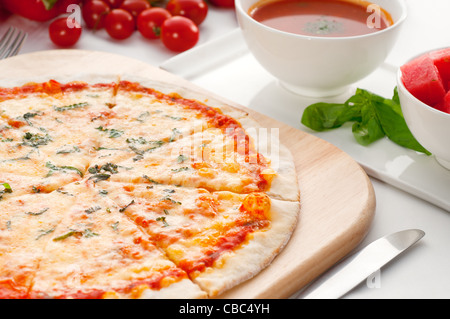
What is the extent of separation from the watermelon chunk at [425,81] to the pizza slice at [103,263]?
149 cm

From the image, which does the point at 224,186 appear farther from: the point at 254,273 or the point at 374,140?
the point at 374,140

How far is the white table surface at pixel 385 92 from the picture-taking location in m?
2.53

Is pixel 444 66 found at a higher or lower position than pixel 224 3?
higher

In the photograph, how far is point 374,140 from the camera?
336 cm

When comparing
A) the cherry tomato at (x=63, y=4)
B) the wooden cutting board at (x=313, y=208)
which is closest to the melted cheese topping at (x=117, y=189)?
the wooden cutting board at (x=313, y=208)

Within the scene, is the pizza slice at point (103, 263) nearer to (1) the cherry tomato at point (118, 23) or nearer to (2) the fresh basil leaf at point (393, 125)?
(2) the fresh basil leaf at point (393, 125)

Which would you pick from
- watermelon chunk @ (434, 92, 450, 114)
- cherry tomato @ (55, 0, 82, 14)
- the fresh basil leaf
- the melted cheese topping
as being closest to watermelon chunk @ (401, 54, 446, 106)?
watermelon chunk @ (434, 92, 450, 114)

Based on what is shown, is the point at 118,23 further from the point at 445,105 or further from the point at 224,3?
the point at 445,105

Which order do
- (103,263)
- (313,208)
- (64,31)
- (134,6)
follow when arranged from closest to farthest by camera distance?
(103,263) → (313,208) → (64,31) → (134,6)

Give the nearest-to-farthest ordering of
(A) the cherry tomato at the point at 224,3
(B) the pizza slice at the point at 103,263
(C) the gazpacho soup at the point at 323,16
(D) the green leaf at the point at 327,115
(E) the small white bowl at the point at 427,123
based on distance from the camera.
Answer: (B) the pizza slice at the point at 103,263
(E) the small white bowl at the point at 427,123
(D) the green leaf at the point at 327,115
(C) the gazpacho soup at the point at 323,16
(A) the cherry tomato at the point at 224,3

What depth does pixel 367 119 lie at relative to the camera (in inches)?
133

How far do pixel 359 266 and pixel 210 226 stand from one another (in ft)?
2.20

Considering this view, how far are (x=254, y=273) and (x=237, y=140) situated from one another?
0.95 metres

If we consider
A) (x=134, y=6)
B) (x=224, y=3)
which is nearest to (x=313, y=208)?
(x=134, y=6)
